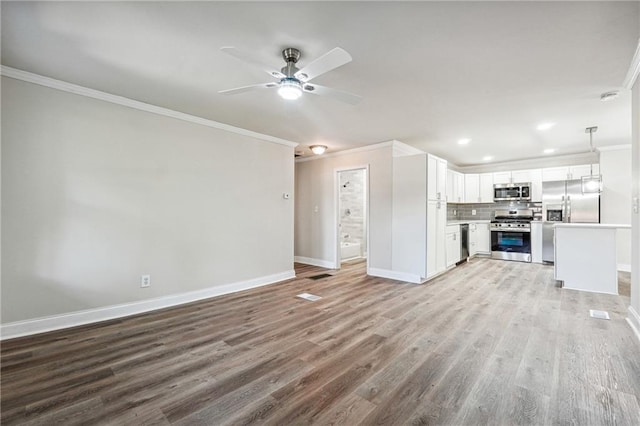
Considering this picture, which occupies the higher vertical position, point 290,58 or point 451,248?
point 290,58

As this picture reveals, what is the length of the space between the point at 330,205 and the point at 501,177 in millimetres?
4628

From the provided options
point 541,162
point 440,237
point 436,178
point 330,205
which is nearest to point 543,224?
point 541,162

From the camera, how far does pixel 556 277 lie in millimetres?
4367

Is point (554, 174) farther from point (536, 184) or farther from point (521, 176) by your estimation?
point (521, 176)

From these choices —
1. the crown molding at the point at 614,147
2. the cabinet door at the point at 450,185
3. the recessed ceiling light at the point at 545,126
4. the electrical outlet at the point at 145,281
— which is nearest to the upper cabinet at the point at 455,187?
the cabinet door at the point at 450,185

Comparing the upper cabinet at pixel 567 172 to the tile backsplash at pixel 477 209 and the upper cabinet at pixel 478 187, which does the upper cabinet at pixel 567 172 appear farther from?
the upper cabinet at pixel 478 187

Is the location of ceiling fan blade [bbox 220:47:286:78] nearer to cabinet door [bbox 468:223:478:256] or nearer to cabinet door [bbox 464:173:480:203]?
cabinet door [bbox 468:223:478:256]

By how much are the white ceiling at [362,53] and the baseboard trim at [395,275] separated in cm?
258

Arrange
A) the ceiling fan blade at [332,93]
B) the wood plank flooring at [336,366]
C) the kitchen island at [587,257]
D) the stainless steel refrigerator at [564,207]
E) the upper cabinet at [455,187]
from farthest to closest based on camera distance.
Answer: the upper cabinet at [455,187], the stainless steel refrigerator at [564,207], the kitchen island at [587,257], the ceiling fan blade at [332,93], the wood plank flooring at [336,366]

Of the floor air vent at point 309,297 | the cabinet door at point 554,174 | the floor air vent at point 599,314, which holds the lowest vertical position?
the floor air vent at point 309,297

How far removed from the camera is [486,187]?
7219 mm

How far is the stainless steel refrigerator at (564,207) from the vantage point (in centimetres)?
563

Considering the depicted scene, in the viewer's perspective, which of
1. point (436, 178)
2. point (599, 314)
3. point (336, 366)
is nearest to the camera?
point (336, 366)

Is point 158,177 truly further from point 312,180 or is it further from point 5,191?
point 312,180
